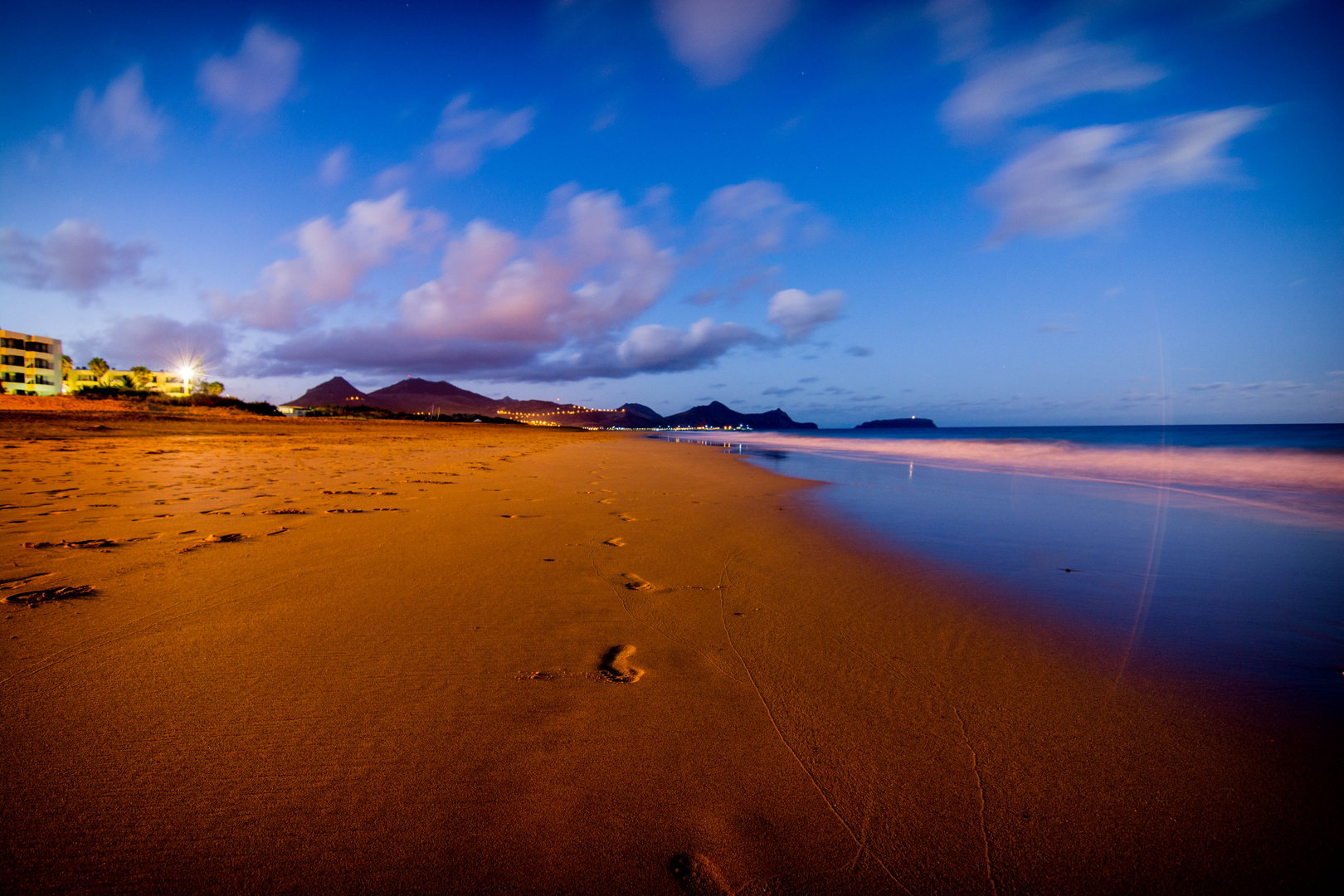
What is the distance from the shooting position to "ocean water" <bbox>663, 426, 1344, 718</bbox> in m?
2.56

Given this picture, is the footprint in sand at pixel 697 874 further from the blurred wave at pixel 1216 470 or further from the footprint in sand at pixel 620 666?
the blurred wave at pixel 1216 470

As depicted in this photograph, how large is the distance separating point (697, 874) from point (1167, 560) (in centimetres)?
528

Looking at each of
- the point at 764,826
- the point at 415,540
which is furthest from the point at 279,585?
the point at 764,826

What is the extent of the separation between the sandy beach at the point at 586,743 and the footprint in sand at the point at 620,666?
0.05 feet

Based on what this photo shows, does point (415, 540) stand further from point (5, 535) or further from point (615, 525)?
point (5, 535)

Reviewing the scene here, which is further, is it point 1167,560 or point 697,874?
point 1167,560

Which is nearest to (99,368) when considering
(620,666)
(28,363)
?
(28,363)

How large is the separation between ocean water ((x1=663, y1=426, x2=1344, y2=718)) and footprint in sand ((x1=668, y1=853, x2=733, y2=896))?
2.26 m

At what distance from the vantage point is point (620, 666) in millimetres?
2361

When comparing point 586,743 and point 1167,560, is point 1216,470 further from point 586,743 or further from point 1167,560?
point 586,743

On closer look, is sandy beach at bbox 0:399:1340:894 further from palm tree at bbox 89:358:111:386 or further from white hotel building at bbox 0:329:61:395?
palm tree at bbox 89:358:111:386

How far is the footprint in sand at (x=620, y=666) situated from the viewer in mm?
2256

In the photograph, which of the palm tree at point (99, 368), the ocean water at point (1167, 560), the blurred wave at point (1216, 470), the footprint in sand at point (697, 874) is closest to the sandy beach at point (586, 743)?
the footprint in sand at point (697, 874)

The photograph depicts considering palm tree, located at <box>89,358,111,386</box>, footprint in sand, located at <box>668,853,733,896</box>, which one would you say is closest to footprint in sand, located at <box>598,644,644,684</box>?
footprint in sand, located at <box>668,853,733,896</box>
